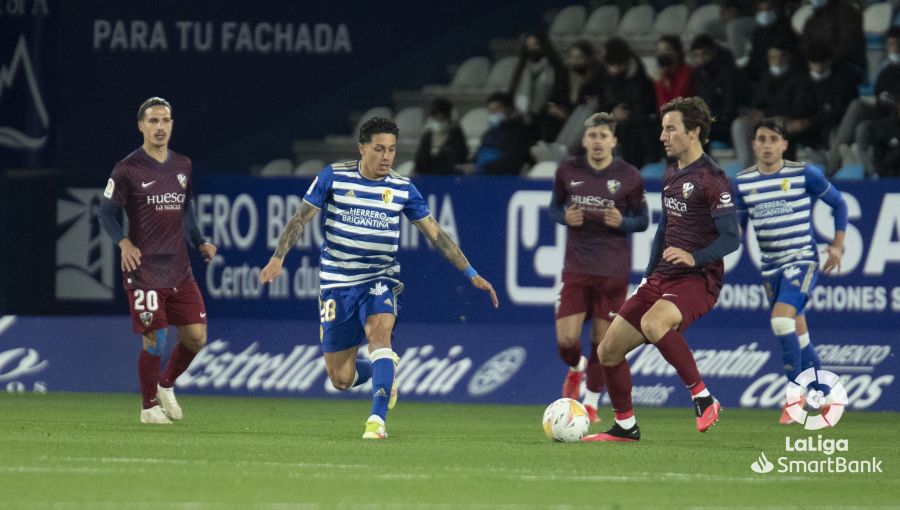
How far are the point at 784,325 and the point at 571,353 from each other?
153 cm

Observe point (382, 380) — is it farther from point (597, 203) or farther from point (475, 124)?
point (475, 124)

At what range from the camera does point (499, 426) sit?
1255 centimetres

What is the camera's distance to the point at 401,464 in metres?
9.25

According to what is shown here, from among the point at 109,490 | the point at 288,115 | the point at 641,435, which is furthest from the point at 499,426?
the point at 288,115

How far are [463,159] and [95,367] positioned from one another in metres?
4.39

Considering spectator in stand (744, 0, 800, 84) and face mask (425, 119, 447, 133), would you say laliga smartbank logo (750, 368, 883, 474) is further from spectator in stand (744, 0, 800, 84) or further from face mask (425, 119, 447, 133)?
face mask (425, 119, 447, 133)

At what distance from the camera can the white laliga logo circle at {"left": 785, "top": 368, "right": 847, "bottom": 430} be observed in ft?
42.8

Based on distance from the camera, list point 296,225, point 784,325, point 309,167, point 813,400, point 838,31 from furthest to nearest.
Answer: point 309,167 < point 838,31 < point 813,400 < point 784,325 < point 296,225

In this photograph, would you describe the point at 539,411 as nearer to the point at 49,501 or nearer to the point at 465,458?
the point at 465,458

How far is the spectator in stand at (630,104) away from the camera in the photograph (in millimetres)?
17109

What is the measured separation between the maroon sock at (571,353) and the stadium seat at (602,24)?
714 cm

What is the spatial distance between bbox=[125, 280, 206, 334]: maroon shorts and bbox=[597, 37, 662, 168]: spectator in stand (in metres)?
5.82

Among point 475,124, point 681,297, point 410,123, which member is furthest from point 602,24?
point 681,297

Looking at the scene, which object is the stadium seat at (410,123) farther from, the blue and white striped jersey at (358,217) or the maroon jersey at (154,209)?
the blue and white striped jersey at (358,217)
